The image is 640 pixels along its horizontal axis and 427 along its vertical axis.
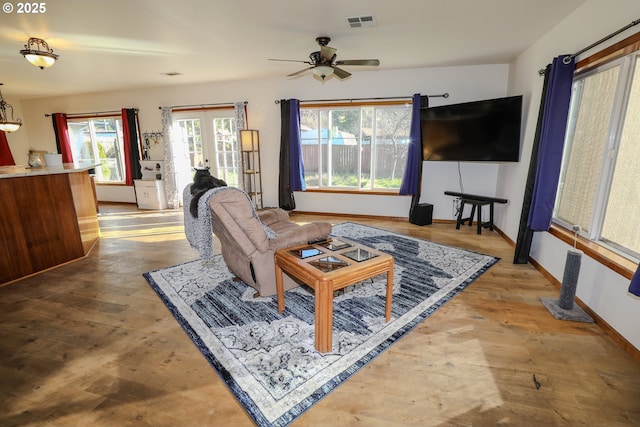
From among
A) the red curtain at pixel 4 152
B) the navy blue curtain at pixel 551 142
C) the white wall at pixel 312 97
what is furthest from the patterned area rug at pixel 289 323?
the red curtain at pixel 4 152

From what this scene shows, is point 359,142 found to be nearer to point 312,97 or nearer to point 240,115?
point 312,97

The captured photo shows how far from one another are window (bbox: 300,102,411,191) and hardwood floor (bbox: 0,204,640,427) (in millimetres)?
3010

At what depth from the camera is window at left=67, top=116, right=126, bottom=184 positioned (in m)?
6.83

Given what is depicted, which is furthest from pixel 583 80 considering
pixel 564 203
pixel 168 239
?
pixel 168 239

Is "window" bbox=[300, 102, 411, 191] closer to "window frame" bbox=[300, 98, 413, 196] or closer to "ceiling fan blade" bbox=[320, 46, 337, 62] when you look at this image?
"window frame" bbox=[300, 98, 413, 196]

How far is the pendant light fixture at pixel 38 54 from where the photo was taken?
2.97 metres

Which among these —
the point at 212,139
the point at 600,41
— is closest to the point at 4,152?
the point at 212,139

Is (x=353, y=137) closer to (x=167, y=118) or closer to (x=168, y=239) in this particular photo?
(x=168, y=239)

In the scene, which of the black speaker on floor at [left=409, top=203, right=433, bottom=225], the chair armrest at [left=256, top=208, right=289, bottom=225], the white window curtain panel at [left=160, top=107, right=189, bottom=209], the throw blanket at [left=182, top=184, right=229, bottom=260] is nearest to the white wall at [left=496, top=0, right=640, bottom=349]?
the black speaker on floor at [left=409, top=203, right=433, bottom=225]

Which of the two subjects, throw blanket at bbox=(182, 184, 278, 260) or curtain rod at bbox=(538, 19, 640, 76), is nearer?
curtain rod at bbox=(538, 19, 640, 76)

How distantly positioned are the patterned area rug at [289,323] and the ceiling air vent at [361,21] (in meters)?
2.54

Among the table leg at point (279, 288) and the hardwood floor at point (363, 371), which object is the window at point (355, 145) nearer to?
the hardwood floor at point (363, 371)

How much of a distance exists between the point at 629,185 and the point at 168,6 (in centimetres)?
396

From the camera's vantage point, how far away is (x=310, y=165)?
5.78 metres
